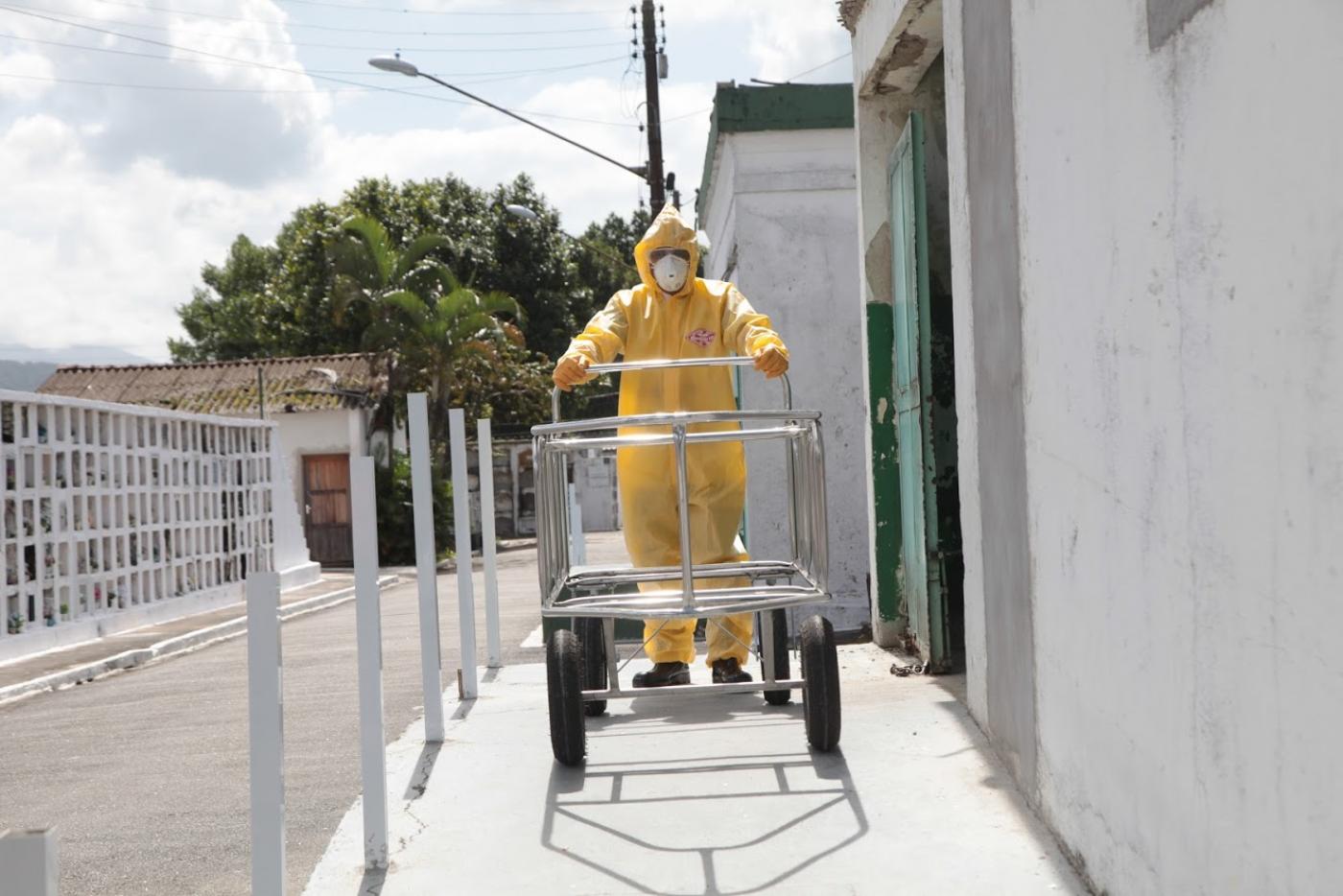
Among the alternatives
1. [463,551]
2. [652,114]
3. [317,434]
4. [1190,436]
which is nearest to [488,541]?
[463,551]

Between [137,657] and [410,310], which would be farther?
[410,310]

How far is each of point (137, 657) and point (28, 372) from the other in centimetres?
3349

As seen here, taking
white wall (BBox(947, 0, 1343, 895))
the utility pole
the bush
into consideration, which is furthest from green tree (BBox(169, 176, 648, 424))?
white wall (BBox(947, 0, 1343, 895))

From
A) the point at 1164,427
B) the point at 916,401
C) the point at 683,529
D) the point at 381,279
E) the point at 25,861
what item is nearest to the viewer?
the point at 25,861

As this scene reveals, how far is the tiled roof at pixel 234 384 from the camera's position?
1119 inches

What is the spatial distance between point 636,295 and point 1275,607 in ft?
13.9

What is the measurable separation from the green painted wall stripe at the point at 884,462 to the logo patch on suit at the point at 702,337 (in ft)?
5.11

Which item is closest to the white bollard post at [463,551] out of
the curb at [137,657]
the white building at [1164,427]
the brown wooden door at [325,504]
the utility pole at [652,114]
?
the white building at [1164,427]

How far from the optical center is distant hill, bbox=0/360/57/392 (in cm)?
3297

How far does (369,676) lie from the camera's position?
397 centimetres

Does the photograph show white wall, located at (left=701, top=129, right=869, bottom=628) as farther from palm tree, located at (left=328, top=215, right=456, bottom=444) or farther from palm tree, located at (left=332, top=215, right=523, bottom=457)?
palm tree, located at (left=328, top=215, right=456, bottom=444)

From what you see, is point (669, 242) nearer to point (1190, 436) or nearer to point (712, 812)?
point (712, 812)

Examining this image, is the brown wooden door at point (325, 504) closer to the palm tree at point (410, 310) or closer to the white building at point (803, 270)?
the palm tree at point (410, 310)

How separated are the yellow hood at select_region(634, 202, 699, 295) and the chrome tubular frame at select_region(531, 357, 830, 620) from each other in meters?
0.86
